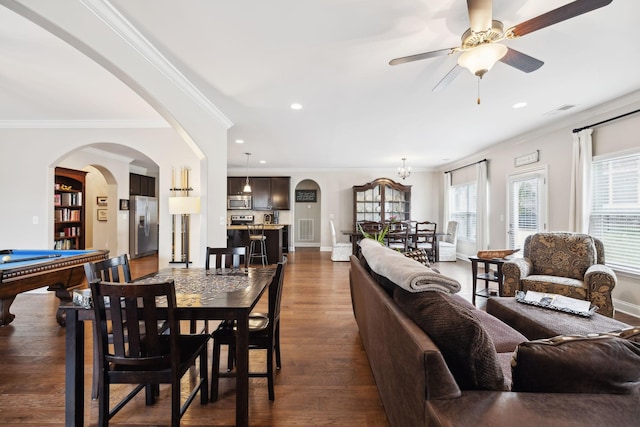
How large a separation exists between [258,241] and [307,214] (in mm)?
3714

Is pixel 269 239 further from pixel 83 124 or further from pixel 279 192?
pixel 83 124

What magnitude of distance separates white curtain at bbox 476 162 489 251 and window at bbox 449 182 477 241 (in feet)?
2.07

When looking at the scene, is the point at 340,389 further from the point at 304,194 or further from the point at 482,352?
the point at 304,194

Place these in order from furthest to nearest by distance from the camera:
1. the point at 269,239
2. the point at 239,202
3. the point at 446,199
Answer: the point at 239,202, the point at 446,199, the point at 269,239

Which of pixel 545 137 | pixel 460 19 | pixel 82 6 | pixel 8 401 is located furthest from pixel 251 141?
pixel 545 137

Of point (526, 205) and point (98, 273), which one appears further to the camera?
point (526, 205)

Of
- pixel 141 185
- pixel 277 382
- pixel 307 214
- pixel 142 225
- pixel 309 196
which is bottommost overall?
pixel 277 382

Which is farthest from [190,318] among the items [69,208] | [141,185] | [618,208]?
[141,185]

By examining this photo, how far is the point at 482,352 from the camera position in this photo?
3.33ft

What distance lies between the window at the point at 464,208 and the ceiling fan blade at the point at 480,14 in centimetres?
581

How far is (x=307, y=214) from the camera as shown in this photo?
33.3ft

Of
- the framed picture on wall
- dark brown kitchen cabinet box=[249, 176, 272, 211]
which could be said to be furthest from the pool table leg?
the framed picture on wall

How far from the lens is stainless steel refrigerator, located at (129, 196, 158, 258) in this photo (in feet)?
23.3

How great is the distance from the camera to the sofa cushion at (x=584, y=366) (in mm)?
934
